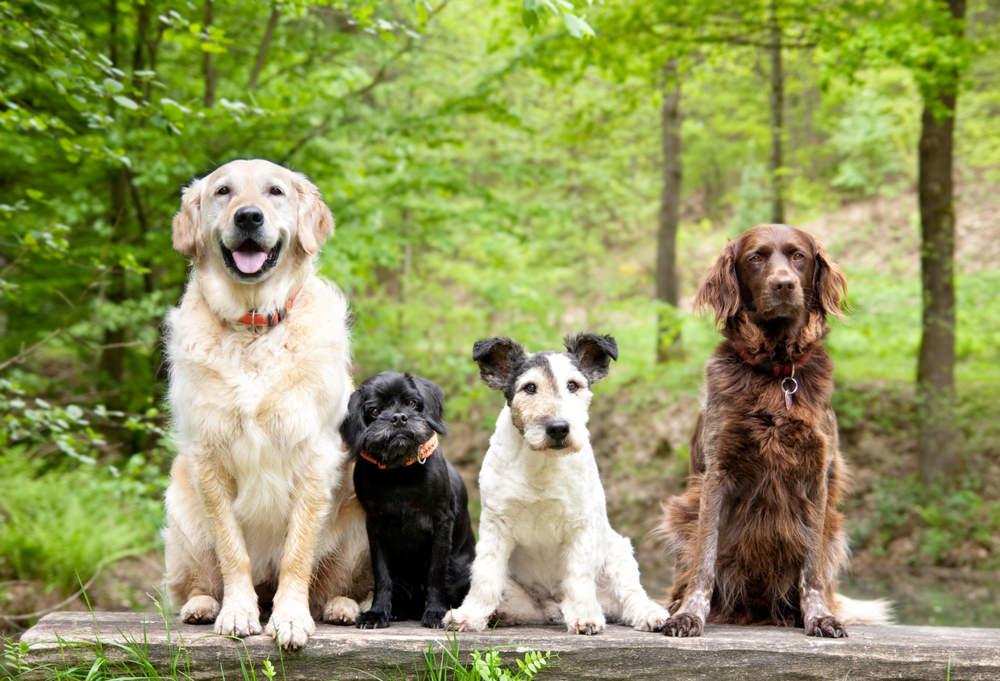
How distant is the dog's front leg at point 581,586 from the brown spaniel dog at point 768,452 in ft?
1.13

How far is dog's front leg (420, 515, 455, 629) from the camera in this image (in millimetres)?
3793

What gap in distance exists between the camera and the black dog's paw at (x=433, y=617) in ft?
12.3

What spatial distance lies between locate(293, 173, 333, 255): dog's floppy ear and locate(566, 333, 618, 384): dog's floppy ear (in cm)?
129

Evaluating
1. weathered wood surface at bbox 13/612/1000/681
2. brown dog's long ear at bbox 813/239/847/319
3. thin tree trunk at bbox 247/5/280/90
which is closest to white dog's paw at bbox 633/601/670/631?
weathered wood surface at bbox 13/612/1000/681

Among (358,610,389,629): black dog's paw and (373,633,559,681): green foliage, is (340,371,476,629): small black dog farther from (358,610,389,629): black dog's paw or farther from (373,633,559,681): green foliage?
(373,633,559,681): green foliage

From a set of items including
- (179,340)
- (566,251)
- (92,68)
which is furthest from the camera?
(566,251)

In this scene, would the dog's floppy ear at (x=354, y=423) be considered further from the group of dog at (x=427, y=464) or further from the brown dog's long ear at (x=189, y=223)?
the brown dog's long ear at (x=189, y=223)

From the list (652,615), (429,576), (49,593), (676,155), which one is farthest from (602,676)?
(676,155)

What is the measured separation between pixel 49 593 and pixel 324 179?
17.2 ft

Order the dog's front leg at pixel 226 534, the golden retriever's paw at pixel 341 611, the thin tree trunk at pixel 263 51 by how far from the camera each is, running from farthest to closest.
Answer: the thin tree trunk at pixel 263 51 → the golden retriever's paw at pixel 341 611 → the dog's front leg at pixel 226 534

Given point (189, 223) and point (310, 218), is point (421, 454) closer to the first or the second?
point (310, 218)

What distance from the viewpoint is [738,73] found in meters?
17.1

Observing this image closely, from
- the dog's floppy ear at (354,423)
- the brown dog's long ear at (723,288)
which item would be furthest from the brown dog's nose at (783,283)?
the dog's floppy ear at (354,423)

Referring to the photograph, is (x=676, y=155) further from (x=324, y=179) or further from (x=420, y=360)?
(x=324, y=179)
